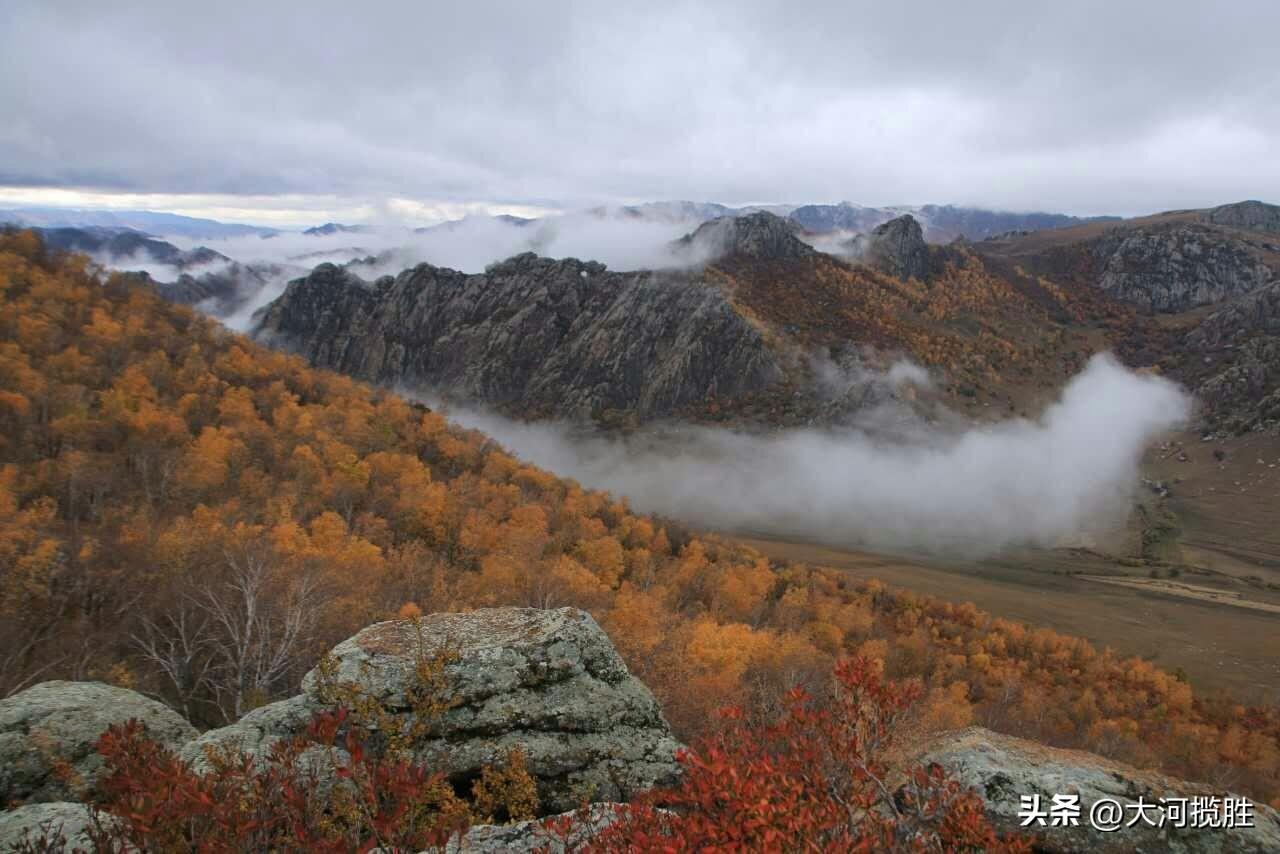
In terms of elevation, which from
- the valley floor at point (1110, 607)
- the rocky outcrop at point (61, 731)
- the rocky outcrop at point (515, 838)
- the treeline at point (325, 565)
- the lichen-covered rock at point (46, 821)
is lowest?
the valley floor at point (1110, 607)

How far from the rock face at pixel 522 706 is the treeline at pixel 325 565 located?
21.2 feet

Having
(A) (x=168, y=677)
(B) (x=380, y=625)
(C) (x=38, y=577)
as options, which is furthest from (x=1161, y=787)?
(C) (x=38, y=577)

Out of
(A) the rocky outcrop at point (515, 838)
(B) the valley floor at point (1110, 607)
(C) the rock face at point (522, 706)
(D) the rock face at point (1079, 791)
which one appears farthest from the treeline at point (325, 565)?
(B) the valley floor at point (1110, 607)

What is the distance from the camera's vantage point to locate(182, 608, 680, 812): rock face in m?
13.5

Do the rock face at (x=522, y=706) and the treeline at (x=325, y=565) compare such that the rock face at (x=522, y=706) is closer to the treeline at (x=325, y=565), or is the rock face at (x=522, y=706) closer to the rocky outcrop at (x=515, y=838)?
the rocky outcrop at (x=515, y=838)

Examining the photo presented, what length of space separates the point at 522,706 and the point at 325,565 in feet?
96.8

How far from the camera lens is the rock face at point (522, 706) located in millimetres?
13453

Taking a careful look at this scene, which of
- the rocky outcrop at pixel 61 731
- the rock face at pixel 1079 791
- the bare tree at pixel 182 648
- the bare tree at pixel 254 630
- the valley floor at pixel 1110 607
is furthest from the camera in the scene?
the valley floor at pixel 1110 607

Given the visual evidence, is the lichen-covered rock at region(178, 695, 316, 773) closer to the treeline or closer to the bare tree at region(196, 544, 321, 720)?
the bare tree at region(196, 544, 321, 720)

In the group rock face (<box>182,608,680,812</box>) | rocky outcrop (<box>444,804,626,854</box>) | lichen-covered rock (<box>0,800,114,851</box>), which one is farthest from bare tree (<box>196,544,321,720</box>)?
rocky outcrop (<box>444,804,626,854</box>)

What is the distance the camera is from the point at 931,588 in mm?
137750

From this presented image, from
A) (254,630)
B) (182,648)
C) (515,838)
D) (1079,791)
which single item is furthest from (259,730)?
(182,648)

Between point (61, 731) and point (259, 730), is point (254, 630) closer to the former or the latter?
point (61, 731)

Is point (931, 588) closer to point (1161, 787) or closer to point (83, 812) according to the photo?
point (1161, 787)
